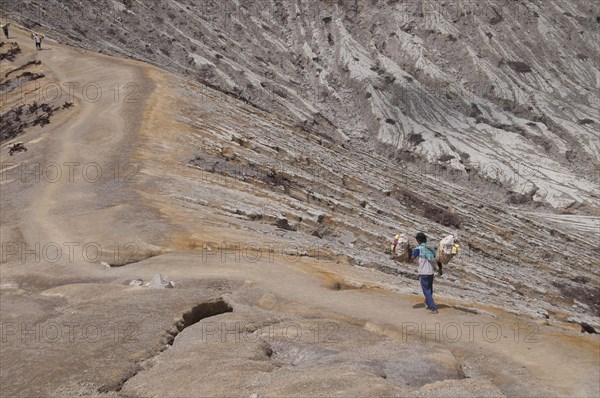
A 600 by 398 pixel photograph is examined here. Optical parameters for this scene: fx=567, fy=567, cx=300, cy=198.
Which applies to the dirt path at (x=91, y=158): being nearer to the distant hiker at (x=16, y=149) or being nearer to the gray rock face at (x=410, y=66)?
the distant hiker at (x=16, y=149)

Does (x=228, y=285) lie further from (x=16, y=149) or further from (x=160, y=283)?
(x=16, y=149)

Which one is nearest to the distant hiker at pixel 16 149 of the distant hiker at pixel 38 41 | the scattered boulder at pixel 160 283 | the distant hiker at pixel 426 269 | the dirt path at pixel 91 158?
the dirt path at pixel 91 158

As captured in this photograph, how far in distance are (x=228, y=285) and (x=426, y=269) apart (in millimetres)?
5683

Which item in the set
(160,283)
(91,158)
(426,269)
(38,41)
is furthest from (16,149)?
(426,269)

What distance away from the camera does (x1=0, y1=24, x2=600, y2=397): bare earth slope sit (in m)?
11.0

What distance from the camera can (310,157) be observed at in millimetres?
39406

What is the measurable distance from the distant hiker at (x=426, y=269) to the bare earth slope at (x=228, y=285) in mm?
351

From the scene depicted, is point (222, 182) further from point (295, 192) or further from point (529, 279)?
point (529, 279)

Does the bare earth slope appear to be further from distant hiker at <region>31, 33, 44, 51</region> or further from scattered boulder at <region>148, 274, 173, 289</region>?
distant hiker at <region>31, 33, 44, 51</region>

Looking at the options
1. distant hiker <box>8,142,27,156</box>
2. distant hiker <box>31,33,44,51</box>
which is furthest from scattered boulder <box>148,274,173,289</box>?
distant hiker <box>31,33,44,51</box>

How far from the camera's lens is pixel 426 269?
15.2 m

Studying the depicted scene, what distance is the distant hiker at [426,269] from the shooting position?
49.7ft

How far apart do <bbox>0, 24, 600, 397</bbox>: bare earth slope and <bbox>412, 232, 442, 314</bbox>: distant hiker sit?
351mm

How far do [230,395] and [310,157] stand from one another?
30.4 metres
